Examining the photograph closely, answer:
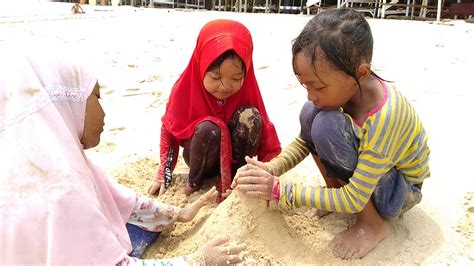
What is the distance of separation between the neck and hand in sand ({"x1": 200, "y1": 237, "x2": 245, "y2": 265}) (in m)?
0.70

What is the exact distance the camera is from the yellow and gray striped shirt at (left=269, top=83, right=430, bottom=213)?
5.58ft

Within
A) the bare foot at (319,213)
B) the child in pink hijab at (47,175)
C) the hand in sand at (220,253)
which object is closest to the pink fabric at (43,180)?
the child in pink hijab at (47,175)

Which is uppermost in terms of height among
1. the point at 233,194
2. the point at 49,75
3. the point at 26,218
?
the point at 49,75

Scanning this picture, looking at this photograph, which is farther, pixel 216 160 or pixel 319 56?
pixel 216 160

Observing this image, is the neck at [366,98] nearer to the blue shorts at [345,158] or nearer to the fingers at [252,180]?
the blue shorts at [345,158]

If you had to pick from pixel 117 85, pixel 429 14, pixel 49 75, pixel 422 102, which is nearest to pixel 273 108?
pixel 422 102

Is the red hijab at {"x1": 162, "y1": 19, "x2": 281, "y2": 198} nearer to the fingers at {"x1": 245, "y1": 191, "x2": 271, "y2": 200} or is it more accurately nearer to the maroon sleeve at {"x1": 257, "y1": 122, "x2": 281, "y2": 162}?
the maroon sleeve at {"x1": 257, "y1": 122, "x2": 281, "y2": 162}

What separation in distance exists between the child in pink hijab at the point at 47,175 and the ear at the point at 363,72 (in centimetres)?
93

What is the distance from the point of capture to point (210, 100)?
2408 mm

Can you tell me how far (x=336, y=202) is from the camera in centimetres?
181

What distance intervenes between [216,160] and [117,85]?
2413 millimetres

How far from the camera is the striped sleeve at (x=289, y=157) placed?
6.95ft

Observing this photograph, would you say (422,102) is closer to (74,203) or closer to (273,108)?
(273,108)

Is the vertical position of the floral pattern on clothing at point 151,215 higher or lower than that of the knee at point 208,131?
lower
